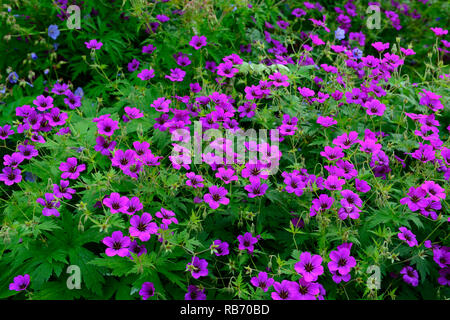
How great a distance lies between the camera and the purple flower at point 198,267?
1919mm

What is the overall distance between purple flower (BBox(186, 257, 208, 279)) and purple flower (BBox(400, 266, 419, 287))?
101cm

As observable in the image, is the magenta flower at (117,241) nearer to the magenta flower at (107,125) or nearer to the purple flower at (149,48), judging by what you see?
the magenta flower at (107,125)

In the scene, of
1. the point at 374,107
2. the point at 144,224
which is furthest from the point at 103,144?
the point at 374,107

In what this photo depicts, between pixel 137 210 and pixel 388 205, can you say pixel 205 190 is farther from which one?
pixel 388 205

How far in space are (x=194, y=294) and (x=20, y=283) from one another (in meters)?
0.84

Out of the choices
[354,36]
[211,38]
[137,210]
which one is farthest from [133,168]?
[354,36]

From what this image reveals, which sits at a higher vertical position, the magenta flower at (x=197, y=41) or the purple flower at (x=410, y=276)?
the magenta flower at (x=197, y=41)

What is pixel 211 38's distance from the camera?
3254mm

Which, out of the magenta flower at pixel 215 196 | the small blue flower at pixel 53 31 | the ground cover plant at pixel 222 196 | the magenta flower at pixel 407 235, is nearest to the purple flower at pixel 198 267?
the ground cover plant at pixel 222 196

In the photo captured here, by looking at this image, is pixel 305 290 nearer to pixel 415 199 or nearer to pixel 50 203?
pixel 415 199

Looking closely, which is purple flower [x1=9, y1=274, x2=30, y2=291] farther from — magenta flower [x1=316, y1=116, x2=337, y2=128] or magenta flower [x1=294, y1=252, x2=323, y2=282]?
magenta flower [x1=316, y1=116, x2=337, y2=128]

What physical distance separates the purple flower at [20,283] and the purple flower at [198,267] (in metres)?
0.78

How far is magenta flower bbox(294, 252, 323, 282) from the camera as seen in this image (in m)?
1.84
